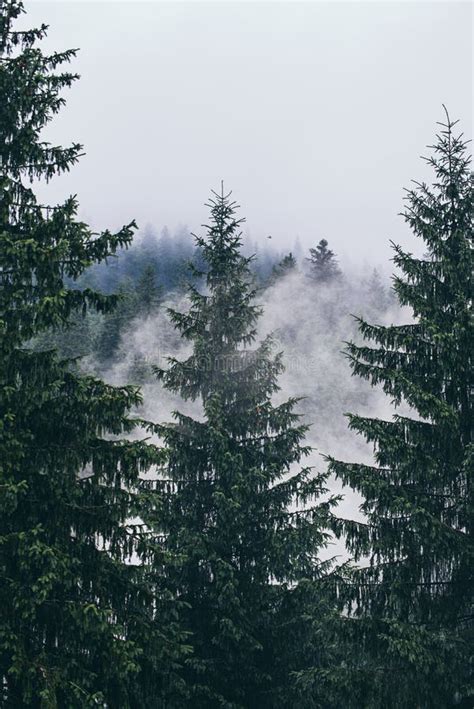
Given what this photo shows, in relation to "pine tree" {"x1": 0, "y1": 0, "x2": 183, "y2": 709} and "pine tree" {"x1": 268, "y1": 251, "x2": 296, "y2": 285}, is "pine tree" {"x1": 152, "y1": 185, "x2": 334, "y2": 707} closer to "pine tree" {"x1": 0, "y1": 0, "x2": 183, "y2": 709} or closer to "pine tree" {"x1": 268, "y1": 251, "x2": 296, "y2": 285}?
"pine tree" {"x1": 0, "y1": 0, "x2": 183, "y2": 709}

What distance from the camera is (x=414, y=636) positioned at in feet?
37.1

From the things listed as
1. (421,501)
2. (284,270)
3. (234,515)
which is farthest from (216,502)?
(284,270)

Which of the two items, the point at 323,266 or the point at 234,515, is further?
the point at 323,266

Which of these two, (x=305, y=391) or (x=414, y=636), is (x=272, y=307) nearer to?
(x=305, y=391)

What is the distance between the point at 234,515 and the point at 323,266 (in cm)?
8142

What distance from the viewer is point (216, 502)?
1551 centimetres

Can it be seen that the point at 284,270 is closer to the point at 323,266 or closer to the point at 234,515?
the point at 323,266

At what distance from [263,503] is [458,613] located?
5.33 m

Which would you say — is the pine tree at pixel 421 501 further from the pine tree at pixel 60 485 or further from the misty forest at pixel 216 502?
the pine tree at pixel 60 485

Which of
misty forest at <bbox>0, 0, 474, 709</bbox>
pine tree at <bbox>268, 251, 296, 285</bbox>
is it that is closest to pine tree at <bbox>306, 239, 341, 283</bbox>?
pine tree at <bbox>268, 251, 296, 285</bbox>

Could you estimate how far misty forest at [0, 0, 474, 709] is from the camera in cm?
1028

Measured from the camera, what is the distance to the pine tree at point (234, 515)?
15109 mm

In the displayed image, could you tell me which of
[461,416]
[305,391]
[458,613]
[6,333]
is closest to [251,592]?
[458,613]

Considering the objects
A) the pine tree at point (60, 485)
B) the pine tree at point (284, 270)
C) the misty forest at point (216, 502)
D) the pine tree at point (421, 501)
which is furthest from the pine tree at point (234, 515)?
the pine tree at point (284, 270)
